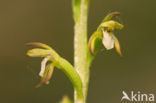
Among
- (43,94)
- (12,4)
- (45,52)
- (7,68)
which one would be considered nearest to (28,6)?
(12,4)

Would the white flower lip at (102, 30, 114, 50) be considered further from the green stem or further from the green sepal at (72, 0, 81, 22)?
the green sepal at (72, 0, 81, 22)

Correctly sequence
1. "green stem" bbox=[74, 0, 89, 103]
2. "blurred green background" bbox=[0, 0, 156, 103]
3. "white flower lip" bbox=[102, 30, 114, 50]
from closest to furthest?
"white flower lip" bbox=[102, 30, 114, 50] → "green stem" bbox=[74, 0, 89, 103] → "blurred green background" bbox=[0, 0, 156, 103]

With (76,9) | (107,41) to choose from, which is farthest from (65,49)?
(107,41)

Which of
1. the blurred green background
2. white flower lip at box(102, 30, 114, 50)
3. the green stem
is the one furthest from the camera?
the blurred green background

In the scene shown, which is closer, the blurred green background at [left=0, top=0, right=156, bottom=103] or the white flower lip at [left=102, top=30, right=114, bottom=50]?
the white flower lip at [left=102, top=30, right=114, bottom=50]

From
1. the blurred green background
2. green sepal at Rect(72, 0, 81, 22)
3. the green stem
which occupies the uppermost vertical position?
green sepal at Rect(72, 0, 81, 22)

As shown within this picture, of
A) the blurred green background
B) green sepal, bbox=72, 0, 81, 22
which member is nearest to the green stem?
green sepal, bbox=72, 0, 81, 22

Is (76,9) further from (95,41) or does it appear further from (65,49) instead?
(65,49)
